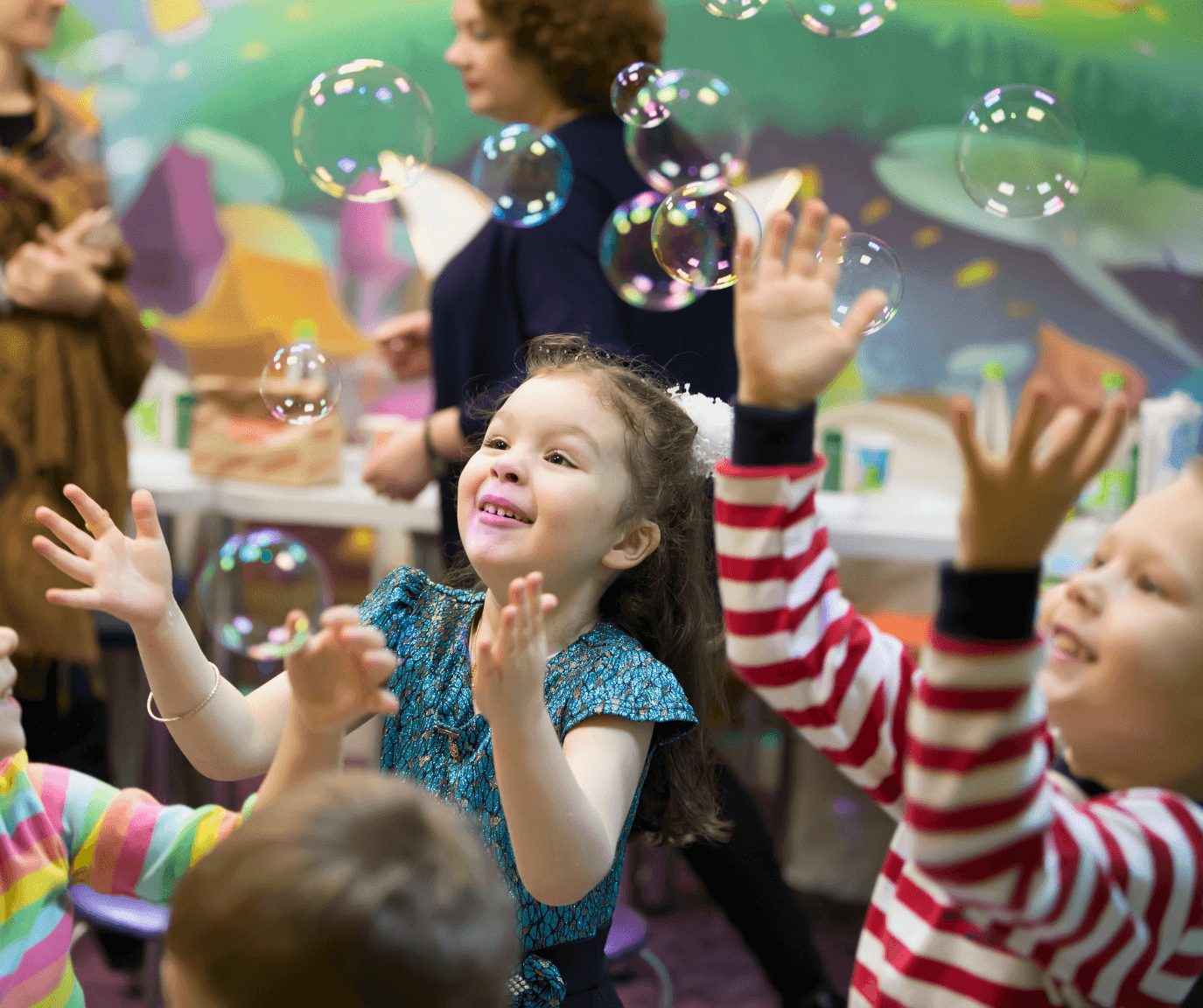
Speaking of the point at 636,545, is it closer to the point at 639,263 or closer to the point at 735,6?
the point at 639,263

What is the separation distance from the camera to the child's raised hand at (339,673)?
34.2 inches

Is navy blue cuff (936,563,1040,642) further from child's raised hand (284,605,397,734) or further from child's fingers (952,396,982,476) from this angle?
child's raised hand (284,605,397,734)

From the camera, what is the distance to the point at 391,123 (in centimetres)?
177

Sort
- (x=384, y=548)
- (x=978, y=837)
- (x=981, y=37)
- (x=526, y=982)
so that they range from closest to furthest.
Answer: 1. (x=978, y=837)
2. (x=526, y=982)
3. (x=981, y=37)
4. (x=384, y=548)

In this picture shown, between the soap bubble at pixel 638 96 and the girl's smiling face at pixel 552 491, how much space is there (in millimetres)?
648

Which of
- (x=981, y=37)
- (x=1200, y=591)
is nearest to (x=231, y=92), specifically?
(x=981, y=37)

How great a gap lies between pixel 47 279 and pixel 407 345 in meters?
0.66

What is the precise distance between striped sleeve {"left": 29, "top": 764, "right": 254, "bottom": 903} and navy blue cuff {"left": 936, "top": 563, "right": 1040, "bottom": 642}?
64 cm

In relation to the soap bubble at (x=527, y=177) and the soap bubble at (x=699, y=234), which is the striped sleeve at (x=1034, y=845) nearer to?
the soap bubble at (x=699, y=234)

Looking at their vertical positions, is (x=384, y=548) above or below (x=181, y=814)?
below

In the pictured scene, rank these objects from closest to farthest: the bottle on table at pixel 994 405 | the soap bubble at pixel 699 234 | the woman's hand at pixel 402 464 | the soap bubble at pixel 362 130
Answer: the soap bubble at pixel 699 234, the soap bubble at pixel 362 130, the woman's hand at pixel 402 464, the bottle on table at pixel 994 405

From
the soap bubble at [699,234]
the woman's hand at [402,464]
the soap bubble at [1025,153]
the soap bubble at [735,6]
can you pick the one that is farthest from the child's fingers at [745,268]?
the woman's hand at [402,464]

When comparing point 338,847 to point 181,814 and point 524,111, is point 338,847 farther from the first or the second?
point 524,111

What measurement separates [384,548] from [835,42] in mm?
1710
